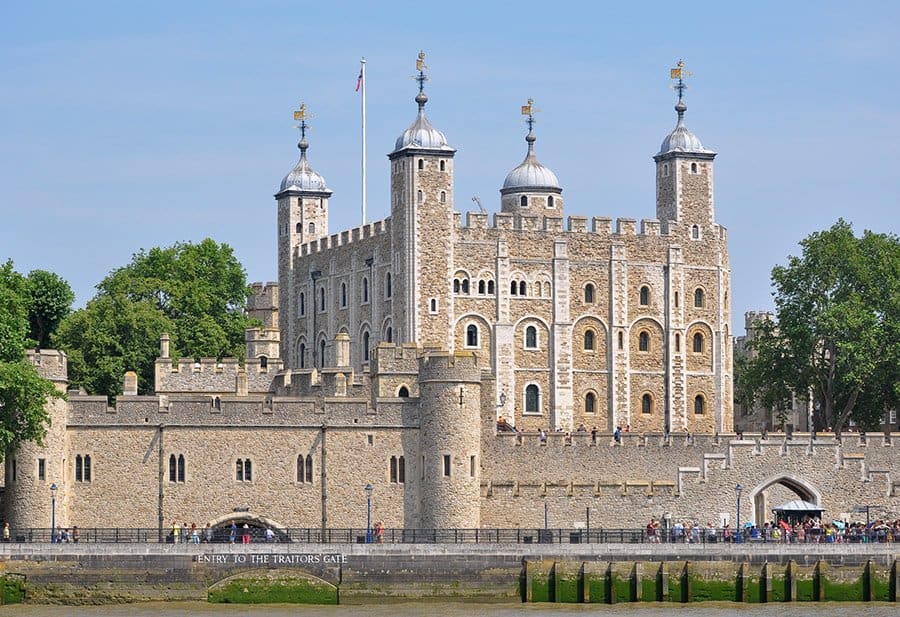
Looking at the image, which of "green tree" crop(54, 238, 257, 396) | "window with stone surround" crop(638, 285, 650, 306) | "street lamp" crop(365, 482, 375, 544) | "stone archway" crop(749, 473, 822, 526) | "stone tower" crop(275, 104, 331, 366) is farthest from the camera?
"stone tower" crop(275, 104, 331, 366)

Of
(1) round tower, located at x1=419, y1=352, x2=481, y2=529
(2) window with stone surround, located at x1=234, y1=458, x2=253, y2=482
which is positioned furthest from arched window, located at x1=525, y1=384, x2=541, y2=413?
(2) window with stone surround, located at x1=234, y1=458, x2=253, y2=482

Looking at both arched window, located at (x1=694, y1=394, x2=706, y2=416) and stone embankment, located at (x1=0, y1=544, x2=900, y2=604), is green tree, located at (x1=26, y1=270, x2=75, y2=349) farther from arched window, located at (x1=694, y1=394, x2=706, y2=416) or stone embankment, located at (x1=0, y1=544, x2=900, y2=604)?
stone embankment, located at (x1=0, y1=544, x2=900, y2=604)

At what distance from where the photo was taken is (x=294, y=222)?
380ft

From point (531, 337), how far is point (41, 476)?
31989 millimetres

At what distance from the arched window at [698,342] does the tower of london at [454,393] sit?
91mm

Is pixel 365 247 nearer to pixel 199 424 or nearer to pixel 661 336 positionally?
pixel 661 336

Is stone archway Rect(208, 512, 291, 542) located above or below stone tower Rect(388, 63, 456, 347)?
below

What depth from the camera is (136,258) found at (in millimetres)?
112250

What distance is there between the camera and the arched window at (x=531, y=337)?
4176 inches

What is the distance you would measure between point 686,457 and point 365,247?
2645 centimetres

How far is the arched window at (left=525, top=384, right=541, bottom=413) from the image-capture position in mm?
105625

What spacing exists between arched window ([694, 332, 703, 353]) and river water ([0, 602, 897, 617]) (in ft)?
119

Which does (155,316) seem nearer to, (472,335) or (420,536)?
(472,335)

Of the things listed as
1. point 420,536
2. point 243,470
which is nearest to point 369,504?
point 420,536
